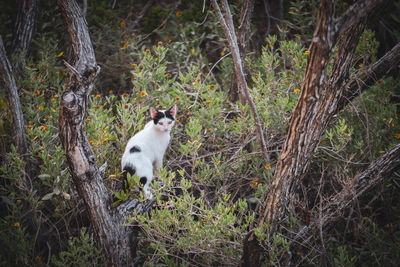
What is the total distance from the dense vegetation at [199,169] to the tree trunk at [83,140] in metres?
0.18

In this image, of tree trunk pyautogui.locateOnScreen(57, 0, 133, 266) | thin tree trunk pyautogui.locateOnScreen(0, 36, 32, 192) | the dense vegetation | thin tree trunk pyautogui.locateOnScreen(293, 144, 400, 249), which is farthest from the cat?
thin tree trunk pyautogui.locateOnScreen(293, 144, 400, 249)

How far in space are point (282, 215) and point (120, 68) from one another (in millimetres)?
3585

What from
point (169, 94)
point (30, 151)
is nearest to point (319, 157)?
point (169, 94)

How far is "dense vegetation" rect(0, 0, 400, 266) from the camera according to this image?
2.76m

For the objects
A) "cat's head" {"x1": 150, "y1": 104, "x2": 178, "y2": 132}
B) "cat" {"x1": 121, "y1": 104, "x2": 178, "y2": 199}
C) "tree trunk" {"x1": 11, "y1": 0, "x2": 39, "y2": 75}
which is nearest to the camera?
"cat" {"x1": 121, "y1": 104, "x2": 178, "y2": 199}

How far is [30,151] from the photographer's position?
3320mm

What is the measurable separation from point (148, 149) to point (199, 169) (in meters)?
0.53

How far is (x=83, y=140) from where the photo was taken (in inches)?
96.3

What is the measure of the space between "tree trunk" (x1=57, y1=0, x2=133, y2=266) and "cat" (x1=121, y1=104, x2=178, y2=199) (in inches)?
15.0

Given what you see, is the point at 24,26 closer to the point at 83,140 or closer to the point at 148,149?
the point at 148,149

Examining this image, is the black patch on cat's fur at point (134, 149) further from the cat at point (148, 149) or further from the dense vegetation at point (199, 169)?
the dense vegetation at point (199, 169)

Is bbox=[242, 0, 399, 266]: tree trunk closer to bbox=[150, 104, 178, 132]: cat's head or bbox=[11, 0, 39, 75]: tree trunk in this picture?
bbox=[150, 104, 178, 132]: cat's head

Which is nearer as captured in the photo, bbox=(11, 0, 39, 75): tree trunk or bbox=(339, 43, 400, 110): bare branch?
bbox=(339, 43, 400, 110): bare branch

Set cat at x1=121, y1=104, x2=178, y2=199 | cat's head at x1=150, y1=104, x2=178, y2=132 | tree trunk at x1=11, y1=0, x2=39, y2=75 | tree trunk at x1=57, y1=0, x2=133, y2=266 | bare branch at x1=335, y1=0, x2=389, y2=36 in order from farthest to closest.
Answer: tree trunk at x1=11, y1=0, x2=39, y2=75
cat's head at x1=150, y1=104, x2=178, y2=132
cat at x1=121, y1=104, x2=178, y2=199
tree trunk at x1=57, y1=0, x2=133, y2=266
bare branch at x1=335, y1=0, x2=389, y2=36
